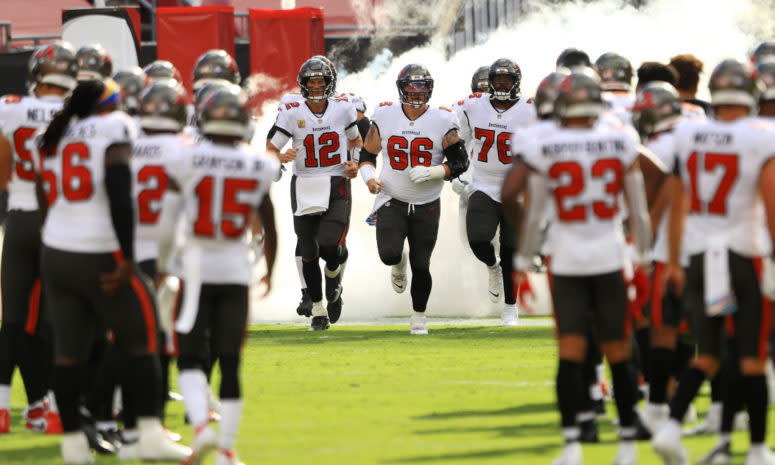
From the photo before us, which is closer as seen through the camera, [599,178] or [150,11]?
[599,178]

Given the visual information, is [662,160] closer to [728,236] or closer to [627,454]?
[728,236]

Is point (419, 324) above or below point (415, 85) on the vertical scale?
below

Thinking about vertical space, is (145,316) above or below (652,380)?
above

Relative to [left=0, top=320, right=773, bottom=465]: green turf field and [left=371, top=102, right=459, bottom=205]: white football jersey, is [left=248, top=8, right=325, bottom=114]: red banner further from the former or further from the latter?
[left=0, top=320, right=773, bottom=465]: green turf field

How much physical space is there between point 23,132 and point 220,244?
1.70 meters

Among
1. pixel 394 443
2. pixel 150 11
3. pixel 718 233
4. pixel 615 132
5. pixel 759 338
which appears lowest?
pixel 394 443

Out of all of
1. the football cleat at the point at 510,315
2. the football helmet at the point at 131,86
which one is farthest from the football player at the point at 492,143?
the football helmet at the point at 131,86


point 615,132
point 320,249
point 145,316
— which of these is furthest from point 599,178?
point 320,249

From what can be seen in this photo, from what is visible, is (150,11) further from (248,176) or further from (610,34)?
(248,176)

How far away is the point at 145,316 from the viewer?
5844 mm

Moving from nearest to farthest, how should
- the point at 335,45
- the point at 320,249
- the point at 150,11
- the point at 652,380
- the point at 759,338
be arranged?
the point at 759,338
the point at 652,380
the point at 320,249
the point at 335,45
the point at 150,11

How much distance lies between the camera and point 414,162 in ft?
38.0

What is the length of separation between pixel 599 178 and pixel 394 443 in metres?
1.53

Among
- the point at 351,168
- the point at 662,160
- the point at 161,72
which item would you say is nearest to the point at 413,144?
the point at 351,168
